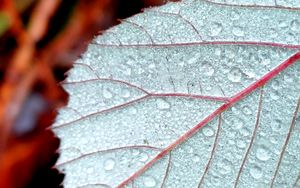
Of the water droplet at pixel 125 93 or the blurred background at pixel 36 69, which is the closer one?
the water droplet at pixel 125 93

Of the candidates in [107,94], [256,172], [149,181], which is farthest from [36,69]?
[256,172]

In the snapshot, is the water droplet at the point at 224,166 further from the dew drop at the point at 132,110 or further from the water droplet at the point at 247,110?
the dew drop at the point at 132,110

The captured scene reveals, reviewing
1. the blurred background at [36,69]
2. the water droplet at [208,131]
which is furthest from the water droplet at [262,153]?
the blurred background at [36,69]

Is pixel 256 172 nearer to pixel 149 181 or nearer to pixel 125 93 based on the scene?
pixel 149 181

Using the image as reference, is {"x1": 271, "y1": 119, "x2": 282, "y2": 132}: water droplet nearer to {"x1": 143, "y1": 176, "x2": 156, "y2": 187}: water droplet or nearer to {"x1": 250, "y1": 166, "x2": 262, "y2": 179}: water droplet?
{"x1": 250, "y1": 166, "x2": 262, "y2": 179}: water droplet

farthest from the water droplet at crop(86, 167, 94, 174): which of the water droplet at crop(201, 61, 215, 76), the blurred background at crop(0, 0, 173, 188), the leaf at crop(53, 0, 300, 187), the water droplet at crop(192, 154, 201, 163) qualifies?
the blurred background at crop(0, 0, 173, 188)

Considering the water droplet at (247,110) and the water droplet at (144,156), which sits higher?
the water droplet at (247,110)
